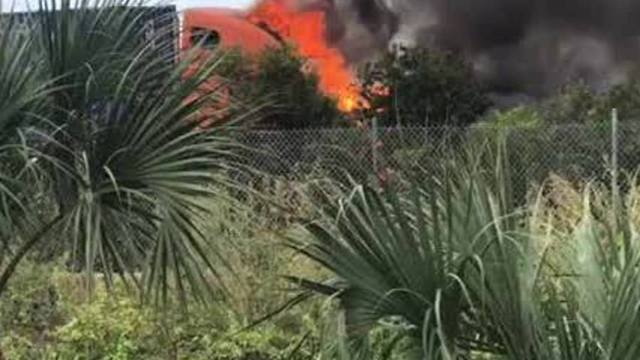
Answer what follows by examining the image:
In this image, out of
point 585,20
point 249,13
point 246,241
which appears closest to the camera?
point 246,241

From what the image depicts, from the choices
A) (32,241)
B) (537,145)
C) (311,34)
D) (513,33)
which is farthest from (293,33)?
(32,241)

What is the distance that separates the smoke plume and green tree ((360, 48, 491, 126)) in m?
4.32

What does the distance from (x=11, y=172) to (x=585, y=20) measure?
2679cm

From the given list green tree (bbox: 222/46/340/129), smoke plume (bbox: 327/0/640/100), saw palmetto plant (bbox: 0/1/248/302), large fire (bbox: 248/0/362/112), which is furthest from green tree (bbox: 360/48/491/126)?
saw palmetto plant (bbox: 0/1/248/302)

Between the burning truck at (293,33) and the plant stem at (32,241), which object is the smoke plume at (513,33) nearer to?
the burning truck at (293,33)

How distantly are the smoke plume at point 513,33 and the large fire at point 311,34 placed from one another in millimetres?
337

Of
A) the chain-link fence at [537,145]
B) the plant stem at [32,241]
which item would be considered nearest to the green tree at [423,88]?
the chain-link fence at [537,145]

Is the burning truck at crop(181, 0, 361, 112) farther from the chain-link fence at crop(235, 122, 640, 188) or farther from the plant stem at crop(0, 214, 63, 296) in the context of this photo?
the plant stem at crop(0, 214, 63, 296)

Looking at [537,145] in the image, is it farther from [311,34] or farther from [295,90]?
[311,34]

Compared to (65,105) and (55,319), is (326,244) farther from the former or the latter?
(55,319)

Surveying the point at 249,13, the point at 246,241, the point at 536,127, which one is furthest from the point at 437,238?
the point at 249,13

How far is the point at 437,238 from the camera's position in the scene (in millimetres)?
4570

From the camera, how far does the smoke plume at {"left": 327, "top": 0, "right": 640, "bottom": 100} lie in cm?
3070

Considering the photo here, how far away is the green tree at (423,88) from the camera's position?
24.4 metres
